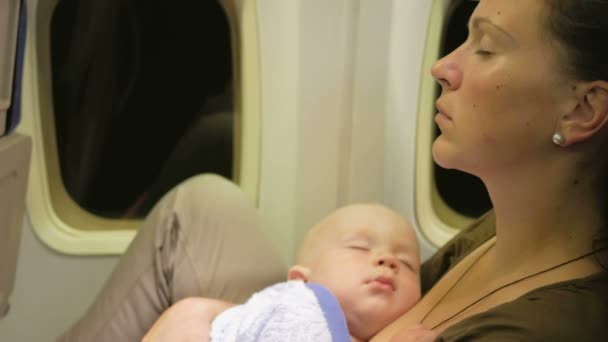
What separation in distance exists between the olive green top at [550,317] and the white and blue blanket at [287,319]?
0.89ft

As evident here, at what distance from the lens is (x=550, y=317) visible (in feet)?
2.83

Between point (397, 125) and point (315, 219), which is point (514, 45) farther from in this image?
point (315, 219)

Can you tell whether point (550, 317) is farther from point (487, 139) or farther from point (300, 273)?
point (300, 273)

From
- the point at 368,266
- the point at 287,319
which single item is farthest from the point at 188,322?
the point at 368,266

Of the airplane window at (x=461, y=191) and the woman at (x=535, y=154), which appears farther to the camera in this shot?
the airplane window at (x=461, y=191)

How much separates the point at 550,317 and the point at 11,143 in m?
0.82

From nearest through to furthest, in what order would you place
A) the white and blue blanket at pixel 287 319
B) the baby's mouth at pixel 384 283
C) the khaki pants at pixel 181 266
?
the white and blue blanket at pixel 287 319 < the baby's mouth at pixel 384 283 < the khaki pants at pixel 181 266

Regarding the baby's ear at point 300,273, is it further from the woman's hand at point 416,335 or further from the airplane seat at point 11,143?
the airplane seat at point 11,143

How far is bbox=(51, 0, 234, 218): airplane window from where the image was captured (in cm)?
195

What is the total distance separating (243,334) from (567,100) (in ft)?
2.01

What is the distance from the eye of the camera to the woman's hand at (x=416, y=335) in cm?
100

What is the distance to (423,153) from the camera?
200cm

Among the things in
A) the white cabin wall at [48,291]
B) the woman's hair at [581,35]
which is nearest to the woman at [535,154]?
the woman's hair at [581,35]

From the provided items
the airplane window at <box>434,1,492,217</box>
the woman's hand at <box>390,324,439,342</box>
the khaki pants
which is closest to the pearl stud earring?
the woman's hand at <box>390,324,439,342</box>
